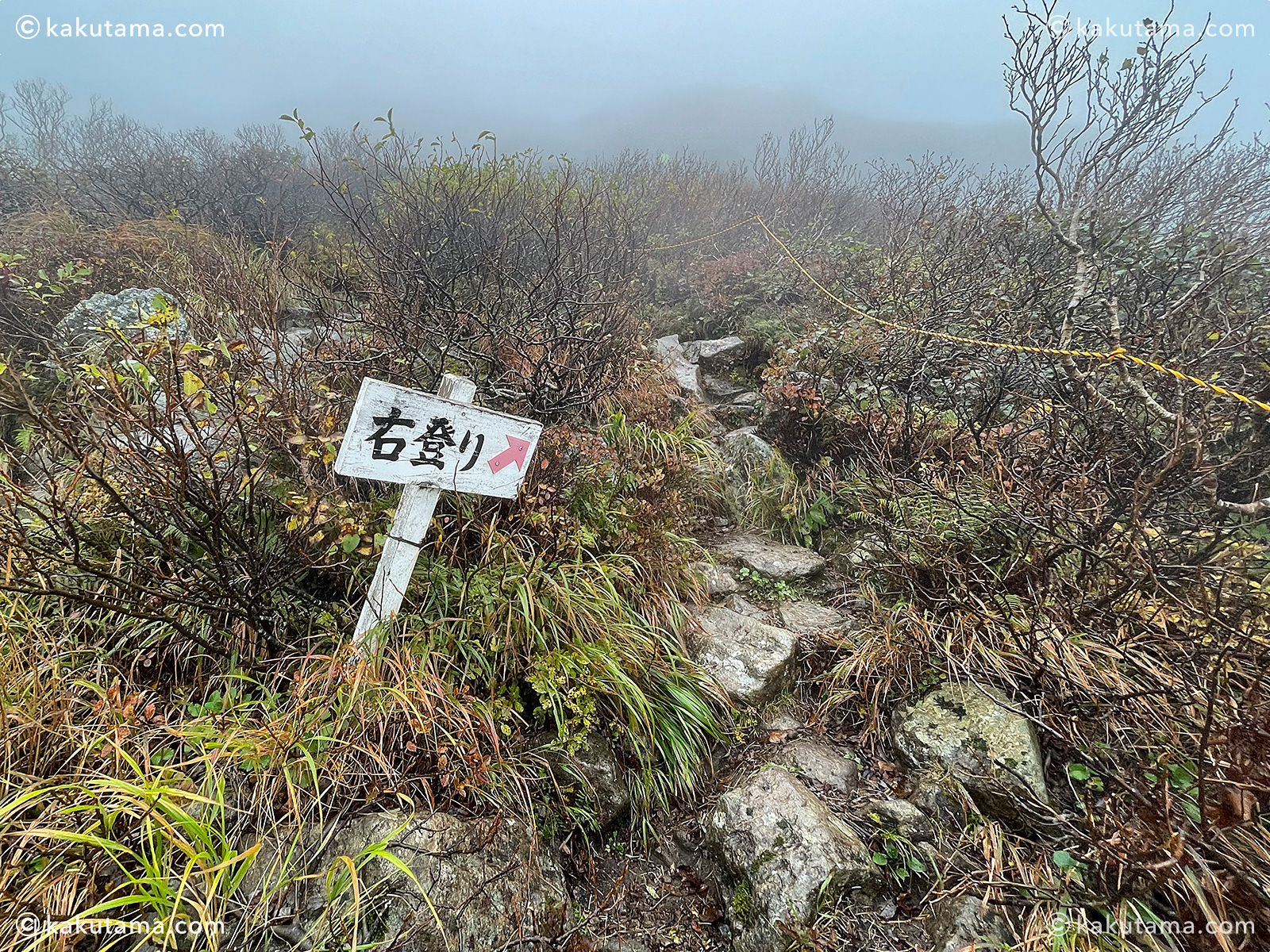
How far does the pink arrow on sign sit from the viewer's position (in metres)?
1.98

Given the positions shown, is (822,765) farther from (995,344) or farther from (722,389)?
(722,389)

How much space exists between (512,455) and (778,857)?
1.90 meters

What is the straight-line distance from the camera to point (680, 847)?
2219 millimetres

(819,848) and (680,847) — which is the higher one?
(819,848)

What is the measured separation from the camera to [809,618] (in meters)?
3.18

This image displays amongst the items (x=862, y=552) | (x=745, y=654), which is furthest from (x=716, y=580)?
(x=862, y=552)

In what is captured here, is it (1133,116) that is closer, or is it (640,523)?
(640,523)

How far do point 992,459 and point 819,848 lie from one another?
252 centimetres

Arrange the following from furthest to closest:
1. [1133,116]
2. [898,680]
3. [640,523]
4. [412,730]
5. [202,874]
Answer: [1133,116] → [640,523] → [898,680] → [412,730] → [202,874]

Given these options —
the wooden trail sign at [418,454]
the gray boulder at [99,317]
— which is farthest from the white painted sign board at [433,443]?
the gray boulder at [99,317]

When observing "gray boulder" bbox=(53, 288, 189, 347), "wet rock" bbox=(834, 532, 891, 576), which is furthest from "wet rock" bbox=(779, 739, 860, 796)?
"gray boulder" bbox=(53, 288, 189, 347)

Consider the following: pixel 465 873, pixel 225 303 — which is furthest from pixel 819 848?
pixel 225 303

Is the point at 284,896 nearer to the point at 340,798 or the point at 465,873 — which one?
the point at 340,798

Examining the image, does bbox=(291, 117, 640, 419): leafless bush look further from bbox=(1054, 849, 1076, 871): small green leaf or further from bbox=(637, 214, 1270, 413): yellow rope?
bbox=(1054, 849, 1076, 871): small green leaf
